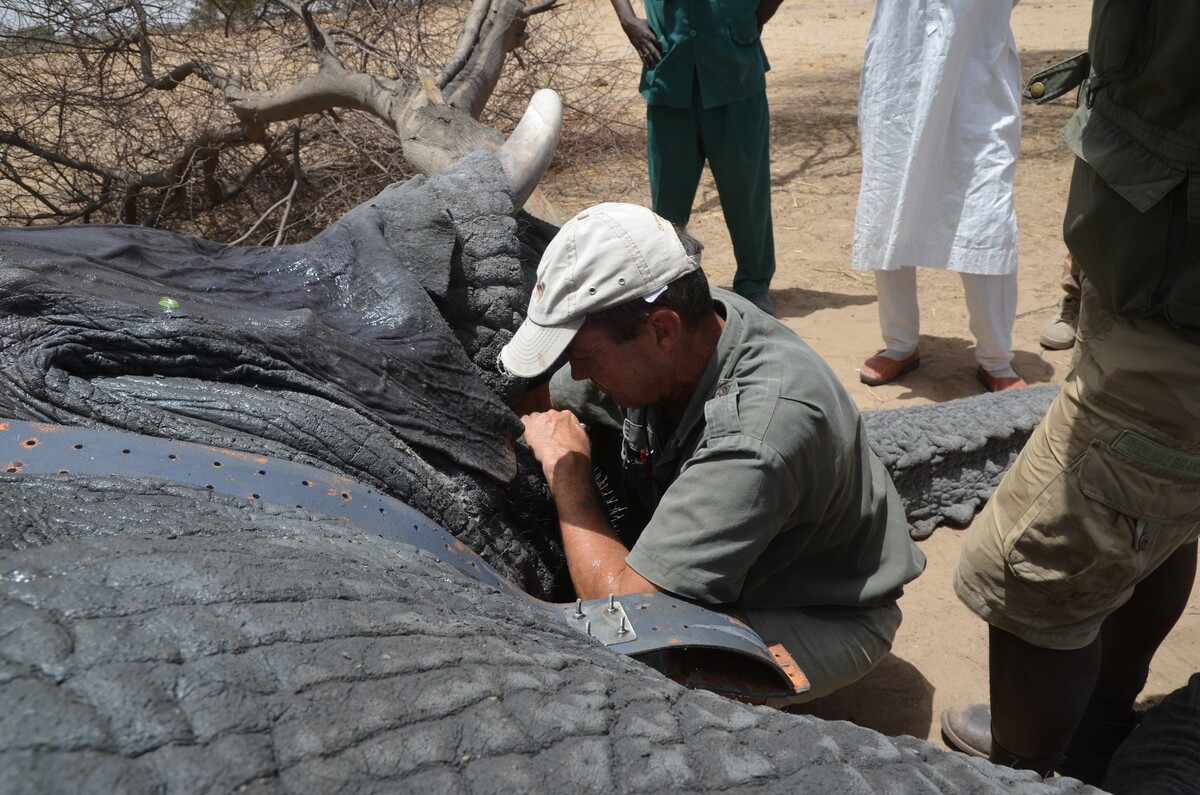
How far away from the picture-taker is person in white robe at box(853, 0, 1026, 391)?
3.75 m

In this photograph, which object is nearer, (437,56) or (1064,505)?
(1064,505)

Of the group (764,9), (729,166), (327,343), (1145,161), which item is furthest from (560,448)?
(764,9)

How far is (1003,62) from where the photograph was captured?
148 inches

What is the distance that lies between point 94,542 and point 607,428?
1616mm

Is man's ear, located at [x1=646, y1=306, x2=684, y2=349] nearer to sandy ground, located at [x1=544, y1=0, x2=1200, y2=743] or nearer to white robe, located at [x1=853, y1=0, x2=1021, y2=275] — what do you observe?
sandy ground, located at [x1=544, y1=0, x2=1200, y2=743]

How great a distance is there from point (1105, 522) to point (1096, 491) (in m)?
0.06

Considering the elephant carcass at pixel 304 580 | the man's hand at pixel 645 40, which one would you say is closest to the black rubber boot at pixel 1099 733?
the elephant carcass at pixel 304 580

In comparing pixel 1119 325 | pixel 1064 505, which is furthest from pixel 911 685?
pixel 1119 325

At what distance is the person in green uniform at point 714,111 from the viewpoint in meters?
4.50

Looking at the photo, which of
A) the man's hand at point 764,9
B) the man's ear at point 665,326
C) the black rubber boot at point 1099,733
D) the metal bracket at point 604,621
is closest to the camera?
the metal bracket at point 604,621

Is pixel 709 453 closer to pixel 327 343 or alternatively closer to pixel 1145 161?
pixel 327 343

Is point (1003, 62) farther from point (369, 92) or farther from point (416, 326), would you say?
point (416, 326)

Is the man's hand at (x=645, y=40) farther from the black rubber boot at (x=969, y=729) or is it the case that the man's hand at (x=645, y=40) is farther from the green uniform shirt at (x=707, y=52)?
the black rubber boot at (x=969, y=729)

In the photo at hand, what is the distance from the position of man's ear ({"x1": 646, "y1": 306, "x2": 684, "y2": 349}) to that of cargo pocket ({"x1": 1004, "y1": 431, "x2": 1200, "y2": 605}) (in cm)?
80
